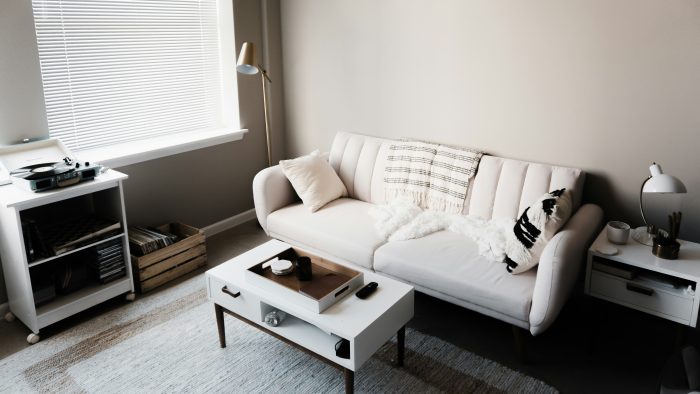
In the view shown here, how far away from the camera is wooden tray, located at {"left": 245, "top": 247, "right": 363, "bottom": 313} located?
90.9 inches

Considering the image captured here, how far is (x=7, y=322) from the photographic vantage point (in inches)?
118

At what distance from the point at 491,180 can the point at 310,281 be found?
1.31m

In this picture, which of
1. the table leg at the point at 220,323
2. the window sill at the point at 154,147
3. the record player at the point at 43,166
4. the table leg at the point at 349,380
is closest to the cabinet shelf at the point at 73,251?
the record player at the point at 43,166

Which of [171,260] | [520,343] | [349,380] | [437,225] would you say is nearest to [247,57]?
[171,260]

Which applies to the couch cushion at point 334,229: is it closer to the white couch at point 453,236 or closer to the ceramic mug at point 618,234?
the white couch at point 453,236

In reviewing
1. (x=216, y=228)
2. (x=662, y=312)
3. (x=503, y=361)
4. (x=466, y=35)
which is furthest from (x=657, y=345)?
(x=216, y=228)

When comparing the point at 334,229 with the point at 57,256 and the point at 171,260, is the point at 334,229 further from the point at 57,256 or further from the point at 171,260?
the point at 57,256

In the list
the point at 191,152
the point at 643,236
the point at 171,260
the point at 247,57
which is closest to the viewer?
the point at 643,236

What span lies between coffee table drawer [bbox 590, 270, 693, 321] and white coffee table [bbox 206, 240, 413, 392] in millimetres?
902

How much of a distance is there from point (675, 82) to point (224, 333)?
2508 millimetres

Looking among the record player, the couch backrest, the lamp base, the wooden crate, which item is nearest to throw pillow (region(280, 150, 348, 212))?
the couch backrest

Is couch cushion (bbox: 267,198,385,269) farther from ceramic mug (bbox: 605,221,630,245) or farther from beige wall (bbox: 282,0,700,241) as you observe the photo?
ceramic mug (bbox: 605,221,630,245)

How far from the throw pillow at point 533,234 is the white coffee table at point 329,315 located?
539mm

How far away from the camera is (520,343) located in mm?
2549
